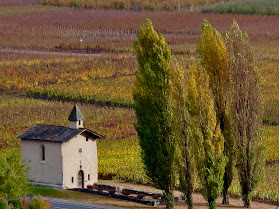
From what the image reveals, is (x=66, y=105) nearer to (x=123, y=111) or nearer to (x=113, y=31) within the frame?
(x=123, y=111)

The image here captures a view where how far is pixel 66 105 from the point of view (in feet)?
364

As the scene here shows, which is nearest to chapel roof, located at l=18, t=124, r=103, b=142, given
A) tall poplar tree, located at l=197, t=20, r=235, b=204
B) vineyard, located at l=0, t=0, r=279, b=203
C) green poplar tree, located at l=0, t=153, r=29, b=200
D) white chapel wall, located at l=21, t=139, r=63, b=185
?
white chapel wall, located at l=21, t=139, r=63, b=185

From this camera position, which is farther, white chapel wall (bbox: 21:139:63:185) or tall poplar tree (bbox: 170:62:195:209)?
white chapel wall (bbox: 21:139:63:185)

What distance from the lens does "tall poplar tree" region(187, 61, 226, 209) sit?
210 ft

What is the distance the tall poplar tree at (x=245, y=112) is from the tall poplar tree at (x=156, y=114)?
4997 millimetres

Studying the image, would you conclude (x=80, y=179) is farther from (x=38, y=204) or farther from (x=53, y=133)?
(x=38, y=204)

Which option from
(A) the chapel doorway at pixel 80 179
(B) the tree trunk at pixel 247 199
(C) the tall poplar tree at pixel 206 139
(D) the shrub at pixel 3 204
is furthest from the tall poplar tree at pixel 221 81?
(D) the shrub at pixel 3 204

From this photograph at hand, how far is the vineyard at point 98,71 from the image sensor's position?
8981cm

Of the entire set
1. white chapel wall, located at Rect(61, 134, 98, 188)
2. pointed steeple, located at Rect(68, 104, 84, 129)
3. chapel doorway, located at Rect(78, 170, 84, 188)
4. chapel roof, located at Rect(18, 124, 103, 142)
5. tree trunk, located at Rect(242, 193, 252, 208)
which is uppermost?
pointed steeple, located at Rect(68, 104, 84, 129)

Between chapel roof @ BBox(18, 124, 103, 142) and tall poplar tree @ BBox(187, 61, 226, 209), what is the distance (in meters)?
11.0

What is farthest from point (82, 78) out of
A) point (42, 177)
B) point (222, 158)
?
point (222, 158)

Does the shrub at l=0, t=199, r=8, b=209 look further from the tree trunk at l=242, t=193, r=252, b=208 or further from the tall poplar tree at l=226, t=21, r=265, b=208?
the tree trunk at l=242, t=193, r=252, b=208

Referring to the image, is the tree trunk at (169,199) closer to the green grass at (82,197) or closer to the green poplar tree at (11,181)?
the green grass at (82,197)

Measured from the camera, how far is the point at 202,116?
64.8 metres
